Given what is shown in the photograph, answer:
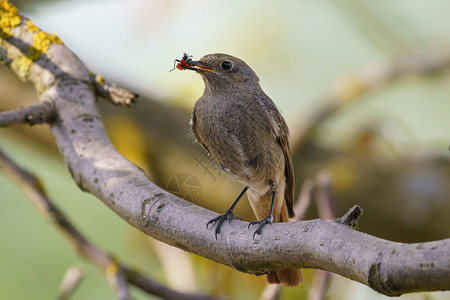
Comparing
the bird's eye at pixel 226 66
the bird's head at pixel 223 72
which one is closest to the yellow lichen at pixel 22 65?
the bird's head at pixel 223 72

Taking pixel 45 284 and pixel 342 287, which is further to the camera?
pixel 45 284

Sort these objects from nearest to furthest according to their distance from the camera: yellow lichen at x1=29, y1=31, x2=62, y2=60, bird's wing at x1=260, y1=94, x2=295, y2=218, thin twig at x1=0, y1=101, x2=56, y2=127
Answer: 1. thin twig at x1=0, y1=101, x2=56, y2=127
2. yellow lichen at x1=29, y1=31, x2=62, y2=60
3. bird's wing at x1=260, y1=94, x2=295, y2=218

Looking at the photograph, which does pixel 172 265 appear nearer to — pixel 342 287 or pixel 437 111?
pixel 342 287

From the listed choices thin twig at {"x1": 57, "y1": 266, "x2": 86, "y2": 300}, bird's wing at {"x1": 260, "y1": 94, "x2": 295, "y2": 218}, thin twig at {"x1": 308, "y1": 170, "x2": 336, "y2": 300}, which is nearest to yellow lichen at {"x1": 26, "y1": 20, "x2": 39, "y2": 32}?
bird's wing at {"x1": 260, "y1": 94, "x2": 295, "y2": 218}

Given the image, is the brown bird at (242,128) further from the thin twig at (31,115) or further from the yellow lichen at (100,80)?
the thin twig at (31,115)

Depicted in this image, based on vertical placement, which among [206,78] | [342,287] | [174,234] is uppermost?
[206,78]

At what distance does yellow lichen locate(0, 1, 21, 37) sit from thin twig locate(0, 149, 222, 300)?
0.65 metres

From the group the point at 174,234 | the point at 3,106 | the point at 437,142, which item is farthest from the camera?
the point at 437,142

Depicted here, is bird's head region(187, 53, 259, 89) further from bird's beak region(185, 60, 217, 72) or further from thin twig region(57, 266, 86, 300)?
thin twig region(57, 266, 86, 300)

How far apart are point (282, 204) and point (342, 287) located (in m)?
1.09

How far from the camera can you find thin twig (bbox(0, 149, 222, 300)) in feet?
10.7

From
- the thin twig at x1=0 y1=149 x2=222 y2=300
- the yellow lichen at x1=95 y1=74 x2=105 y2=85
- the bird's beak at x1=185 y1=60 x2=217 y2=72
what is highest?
the bird's beak at x1=185 y1=60 x2=217 y2=72

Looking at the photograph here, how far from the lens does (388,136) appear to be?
5426 millimetres

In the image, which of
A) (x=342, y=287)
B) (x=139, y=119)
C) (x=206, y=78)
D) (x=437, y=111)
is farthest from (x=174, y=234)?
(x=437, y=111)
